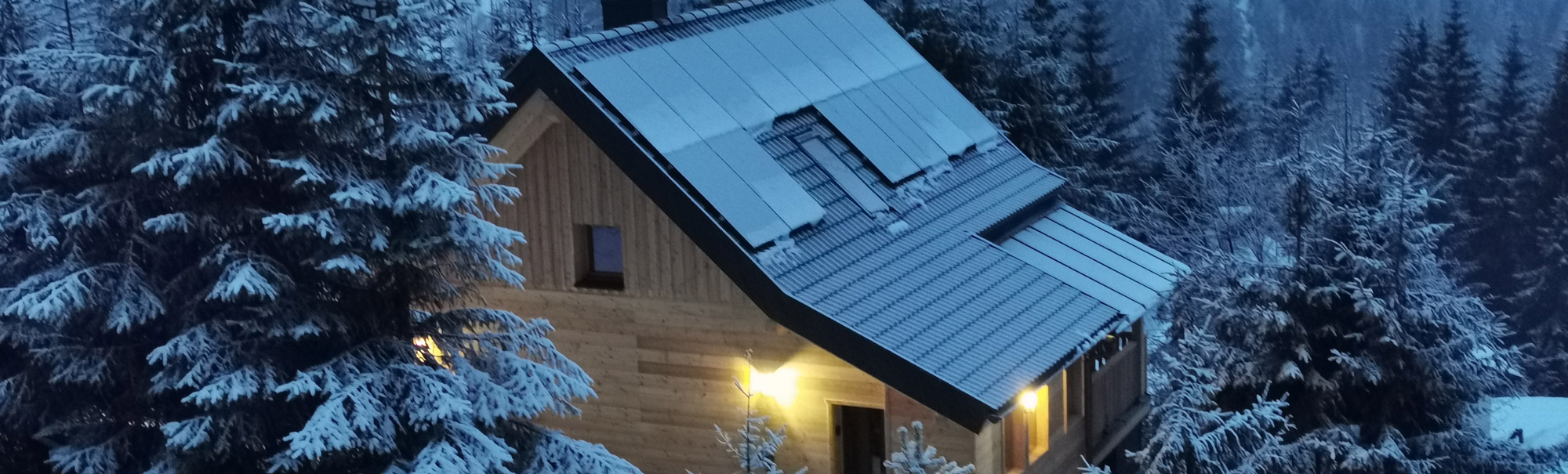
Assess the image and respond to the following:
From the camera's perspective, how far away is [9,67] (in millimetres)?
11797

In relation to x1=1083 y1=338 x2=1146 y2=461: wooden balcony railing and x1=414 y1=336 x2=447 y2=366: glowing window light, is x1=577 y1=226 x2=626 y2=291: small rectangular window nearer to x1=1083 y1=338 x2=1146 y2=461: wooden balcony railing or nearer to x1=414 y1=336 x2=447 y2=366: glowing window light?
x1=414 y1=336 x2=447 y2=366: glowing window light

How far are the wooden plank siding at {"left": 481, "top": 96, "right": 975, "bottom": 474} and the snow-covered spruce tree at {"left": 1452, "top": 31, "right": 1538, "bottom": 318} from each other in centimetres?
2323

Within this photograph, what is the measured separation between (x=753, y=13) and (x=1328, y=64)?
116 ft

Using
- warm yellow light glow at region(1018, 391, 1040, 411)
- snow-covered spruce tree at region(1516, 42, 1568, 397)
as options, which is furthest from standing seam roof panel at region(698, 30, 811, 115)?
snow-covered spruce tree at region(1516, 42, 1568, 397)

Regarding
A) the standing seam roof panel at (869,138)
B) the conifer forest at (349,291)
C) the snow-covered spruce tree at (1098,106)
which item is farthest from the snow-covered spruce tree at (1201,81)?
the conifer forest at (349,291)

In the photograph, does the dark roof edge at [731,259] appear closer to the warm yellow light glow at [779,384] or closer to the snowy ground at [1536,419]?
the warm yellow light glow at [779,384]

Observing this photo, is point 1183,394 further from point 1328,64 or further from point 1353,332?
point 1328,64

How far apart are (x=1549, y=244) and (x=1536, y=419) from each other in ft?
27.0

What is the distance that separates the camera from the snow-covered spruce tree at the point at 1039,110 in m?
27.8

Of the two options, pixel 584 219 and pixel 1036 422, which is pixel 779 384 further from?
pixel 1036 422

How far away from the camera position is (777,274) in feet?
41.6

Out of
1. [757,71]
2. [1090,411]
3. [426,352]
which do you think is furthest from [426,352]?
[1090,411]

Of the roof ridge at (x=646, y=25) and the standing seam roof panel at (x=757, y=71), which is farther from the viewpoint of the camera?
the standing seam roof panel at (x=757, y=71)

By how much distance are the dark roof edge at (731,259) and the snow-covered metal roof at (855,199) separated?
0.02 meters
